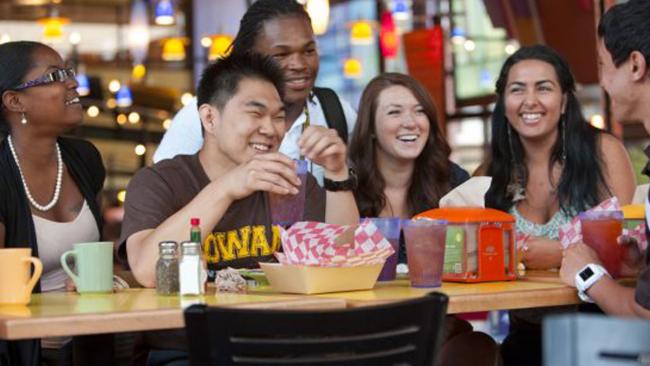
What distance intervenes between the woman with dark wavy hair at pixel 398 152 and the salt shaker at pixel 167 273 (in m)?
1.39

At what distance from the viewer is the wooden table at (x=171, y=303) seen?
230 centimetres

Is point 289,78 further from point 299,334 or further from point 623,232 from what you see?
point 299,334

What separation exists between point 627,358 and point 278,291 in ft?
4.75

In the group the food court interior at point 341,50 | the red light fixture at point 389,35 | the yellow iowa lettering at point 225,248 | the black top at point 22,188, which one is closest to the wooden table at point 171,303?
the yellow iowa lettering at point 225,248

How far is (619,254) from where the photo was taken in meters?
3.16

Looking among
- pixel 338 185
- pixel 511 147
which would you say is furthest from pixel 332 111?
pixel 338 185

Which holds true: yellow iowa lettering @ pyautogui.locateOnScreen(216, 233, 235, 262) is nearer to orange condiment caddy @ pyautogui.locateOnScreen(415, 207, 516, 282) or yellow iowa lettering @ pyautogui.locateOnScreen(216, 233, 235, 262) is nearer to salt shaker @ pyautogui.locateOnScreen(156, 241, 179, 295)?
salt shaker @ pyautogui.locateOnScreen(156, 241, 179, 295)

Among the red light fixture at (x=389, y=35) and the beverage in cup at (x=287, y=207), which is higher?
the red light fixture at (x=389, y=35)

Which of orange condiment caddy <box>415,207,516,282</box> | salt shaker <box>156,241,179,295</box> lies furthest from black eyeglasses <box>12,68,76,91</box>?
orange condiment caddy <box>415,207,516,282</box>

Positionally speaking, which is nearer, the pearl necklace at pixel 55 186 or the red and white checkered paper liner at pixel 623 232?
the red and white checkered paper liner at pixel 623 232

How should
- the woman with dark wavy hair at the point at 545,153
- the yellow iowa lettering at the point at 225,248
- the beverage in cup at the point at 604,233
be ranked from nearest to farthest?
the beverage in cup at the point at 604,233 < the yellow iowa lettering at the point at 225,248 < the woman with dark wavy hair at the point at 545,153

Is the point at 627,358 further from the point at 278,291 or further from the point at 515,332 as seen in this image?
the point at 515,332

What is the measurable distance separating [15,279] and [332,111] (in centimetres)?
201

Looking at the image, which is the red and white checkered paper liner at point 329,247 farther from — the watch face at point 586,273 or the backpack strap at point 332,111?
the backpack strap at point 332,111
